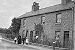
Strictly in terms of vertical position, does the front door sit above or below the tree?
below

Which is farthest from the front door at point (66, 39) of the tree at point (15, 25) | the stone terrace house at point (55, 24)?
the tree at point (15, 25)

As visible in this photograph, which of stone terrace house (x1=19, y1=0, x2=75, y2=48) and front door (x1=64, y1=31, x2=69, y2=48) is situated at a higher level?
stone terrace house (x1=19, y1=0, x2=75, y2=48)

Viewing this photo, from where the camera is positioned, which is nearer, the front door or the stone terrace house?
the front door

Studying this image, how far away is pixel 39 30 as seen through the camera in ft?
96.5

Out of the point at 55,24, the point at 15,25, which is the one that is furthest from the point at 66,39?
the point at 15,25

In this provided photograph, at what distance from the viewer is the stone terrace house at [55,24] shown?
23.6 m

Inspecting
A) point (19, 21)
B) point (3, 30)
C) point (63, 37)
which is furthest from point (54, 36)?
point (3, 30)

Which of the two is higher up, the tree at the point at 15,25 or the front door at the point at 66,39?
the tree at the point at 15,25

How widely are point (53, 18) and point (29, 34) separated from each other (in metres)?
8.83

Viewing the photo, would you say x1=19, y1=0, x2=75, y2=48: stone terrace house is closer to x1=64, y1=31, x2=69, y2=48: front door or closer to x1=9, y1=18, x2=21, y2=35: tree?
x1=64, y1=31, x2=69, y2=48: front door

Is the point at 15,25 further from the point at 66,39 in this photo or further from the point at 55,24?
the point at 66,39

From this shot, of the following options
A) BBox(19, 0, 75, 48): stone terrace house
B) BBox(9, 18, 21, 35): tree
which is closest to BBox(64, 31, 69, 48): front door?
BBox(19, 0, 75, 48): stone terrace house

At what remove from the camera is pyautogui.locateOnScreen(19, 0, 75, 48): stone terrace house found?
23.6m

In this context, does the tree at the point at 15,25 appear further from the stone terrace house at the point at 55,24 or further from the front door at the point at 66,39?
the front door at the point at 66,39
